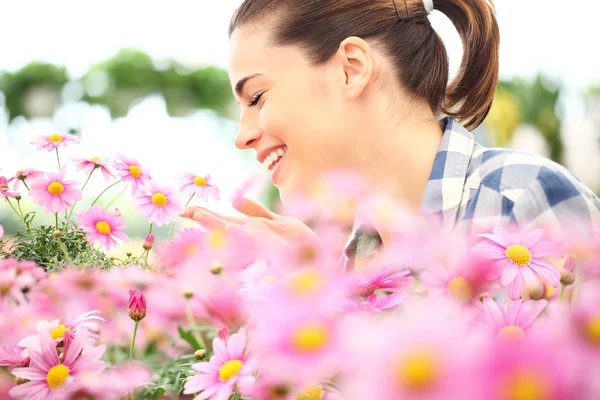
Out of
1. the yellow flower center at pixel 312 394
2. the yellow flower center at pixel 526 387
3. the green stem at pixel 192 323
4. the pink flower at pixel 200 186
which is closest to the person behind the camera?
the yellow flower center at pixel 526 387

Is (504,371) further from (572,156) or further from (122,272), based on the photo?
(572,156)

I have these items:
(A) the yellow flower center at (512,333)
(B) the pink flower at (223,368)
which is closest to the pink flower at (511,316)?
(A) the yellow flower center at (512,333)

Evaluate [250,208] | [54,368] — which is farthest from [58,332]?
[250,208]

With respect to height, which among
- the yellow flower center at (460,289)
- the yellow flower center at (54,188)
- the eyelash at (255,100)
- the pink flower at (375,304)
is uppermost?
the eyelash at (255,100)

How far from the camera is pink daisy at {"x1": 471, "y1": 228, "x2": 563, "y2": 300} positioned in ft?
0.91

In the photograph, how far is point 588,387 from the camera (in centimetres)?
13

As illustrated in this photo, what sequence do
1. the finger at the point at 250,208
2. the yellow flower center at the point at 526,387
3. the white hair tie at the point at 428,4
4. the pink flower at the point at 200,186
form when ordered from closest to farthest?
1. the yellow flower center at the point at 526,387
2. the pink flower at the point at 200,186
3. the finger at the point at 250,208
4. the white hair tie at the point at 428,4

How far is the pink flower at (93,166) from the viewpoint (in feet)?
1.57

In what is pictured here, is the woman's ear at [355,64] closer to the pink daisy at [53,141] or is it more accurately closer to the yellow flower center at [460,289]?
the pink daisy at [53,141]

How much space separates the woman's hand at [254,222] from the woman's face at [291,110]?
150mm

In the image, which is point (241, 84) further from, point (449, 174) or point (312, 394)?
point (312, 394)

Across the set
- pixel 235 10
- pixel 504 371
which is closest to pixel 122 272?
pixel 504 371

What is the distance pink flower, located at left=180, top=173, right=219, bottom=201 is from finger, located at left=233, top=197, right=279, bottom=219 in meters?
0.08

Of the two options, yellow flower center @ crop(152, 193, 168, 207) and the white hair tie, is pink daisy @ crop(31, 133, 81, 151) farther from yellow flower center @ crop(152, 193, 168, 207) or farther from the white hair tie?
the white hair tie
